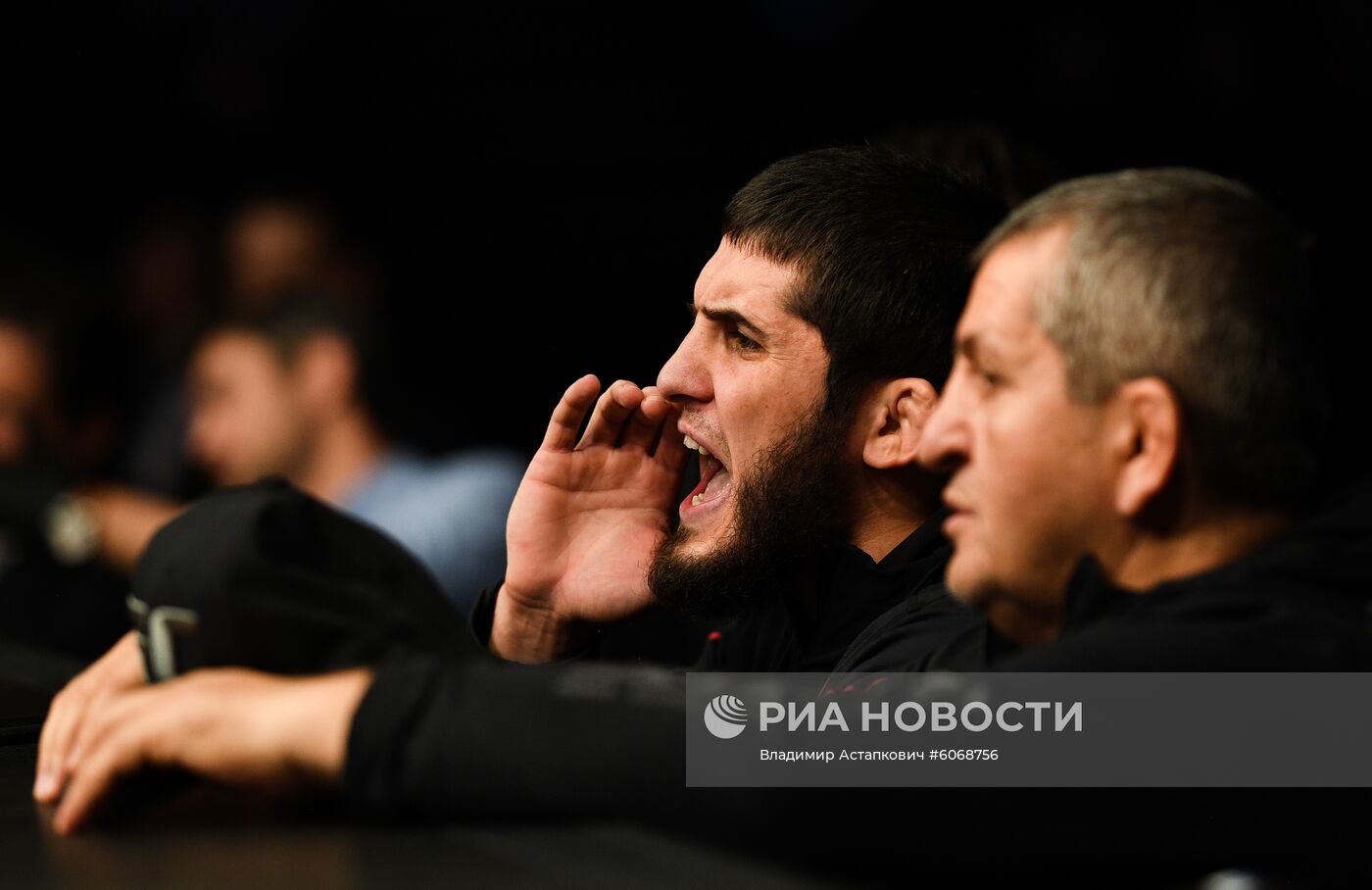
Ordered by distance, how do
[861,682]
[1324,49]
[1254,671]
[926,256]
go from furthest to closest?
[1324,49], [926,256], [861,682], [1254,671]

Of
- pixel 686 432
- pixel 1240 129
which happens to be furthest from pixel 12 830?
pixel 1240 129

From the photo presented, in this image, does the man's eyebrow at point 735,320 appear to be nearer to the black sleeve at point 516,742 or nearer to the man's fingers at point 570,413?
the man's fingers at point 570,413

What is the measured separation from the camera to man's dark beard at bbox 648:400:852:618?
1.59m

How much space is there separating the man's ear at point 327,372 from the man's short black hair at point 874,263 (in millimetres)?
1862

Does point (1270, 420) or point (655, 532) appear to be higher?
point (655, 532)

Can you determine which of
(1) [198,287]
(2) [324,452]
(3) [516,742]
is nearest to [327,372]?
(2) [324,452]

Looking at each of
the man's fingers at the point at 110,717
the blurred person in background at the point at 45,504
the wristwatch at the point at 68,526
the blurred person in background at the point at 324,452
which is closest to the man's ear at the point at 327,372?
the blurred person in background at the point at 324,452

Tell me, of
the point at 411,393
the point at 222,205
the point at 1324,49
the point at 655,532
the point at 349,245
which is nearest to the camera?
the point at 655,532

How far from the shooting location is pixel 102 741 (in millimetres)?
1018

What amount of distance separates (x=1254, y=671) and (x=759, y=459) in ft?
2.41

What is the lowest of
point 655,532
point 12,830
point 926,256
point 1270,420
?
point 12,830

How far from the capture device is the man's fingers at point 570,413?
173 cm

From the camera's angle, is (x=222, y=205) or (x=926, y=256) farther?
(x=222, y=205)

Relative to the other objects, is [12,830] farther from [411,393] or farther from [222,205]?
[222,205]
